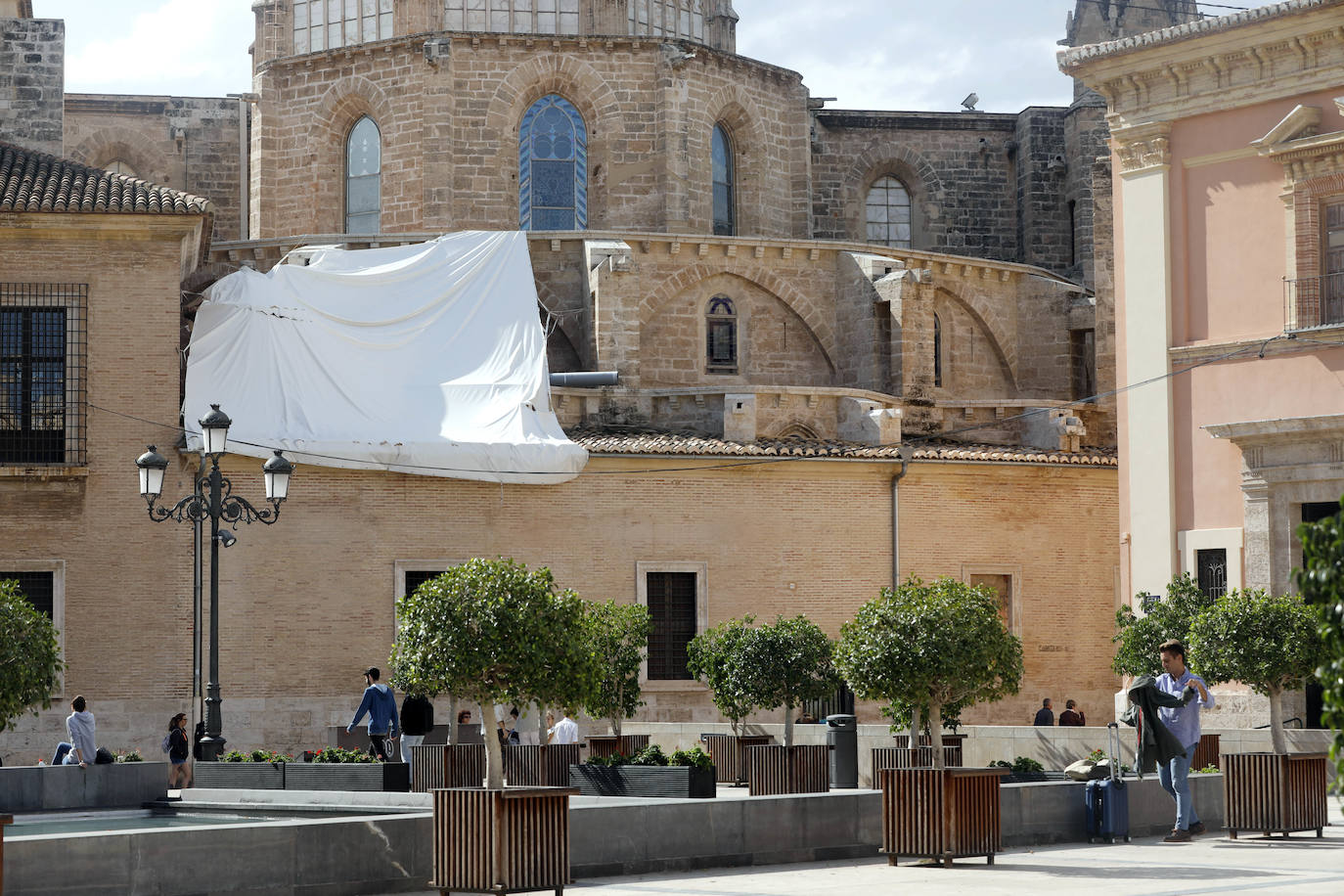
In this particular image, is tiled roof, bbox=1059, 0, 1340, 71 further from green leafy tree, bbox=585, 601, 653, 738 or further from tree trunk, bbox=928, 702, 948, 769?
tree trunk, bbox=928, 702, 948, 769

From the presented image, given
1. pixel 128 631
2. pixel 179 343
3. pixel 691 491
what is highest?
pixel 179 343

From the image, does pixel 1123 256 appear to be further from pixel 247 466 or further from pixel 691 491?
pixel 247 466

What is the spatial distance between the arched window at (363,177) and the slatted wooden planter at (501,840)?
2399cm

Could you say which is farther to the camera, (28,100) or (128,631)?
(28,100)

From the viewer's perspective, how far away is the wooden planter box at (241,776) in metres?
17.4

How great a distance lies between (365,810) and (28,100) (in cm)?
1977

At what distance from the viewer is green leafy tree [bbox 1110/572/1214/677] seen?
1878 cm

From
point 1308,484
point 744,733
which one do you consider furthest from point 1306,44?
point 744,733

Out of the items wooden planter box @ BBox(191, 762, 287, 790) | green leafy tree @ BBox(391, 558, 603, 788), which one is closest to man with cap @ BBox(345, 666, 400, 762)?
wooden planter box @ BBox(191, 762, 287, 790)

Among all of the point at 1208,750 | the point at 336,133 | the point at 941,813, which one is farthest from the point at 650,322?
the point at 941,813

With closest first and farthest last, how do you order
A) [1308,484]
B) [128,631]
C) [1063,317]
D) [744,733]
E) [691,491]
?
[1308,484] → [744,733] → [128,631] → [691,491] → [1063,317]

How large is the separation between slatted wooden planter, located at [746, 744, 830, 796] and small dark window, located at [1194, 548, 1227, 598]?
219 inches

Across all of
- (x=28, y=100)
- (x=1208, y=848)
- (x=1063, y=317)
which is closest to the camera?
(x=1208, y=848)

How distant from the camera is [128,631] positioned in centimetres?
2484
